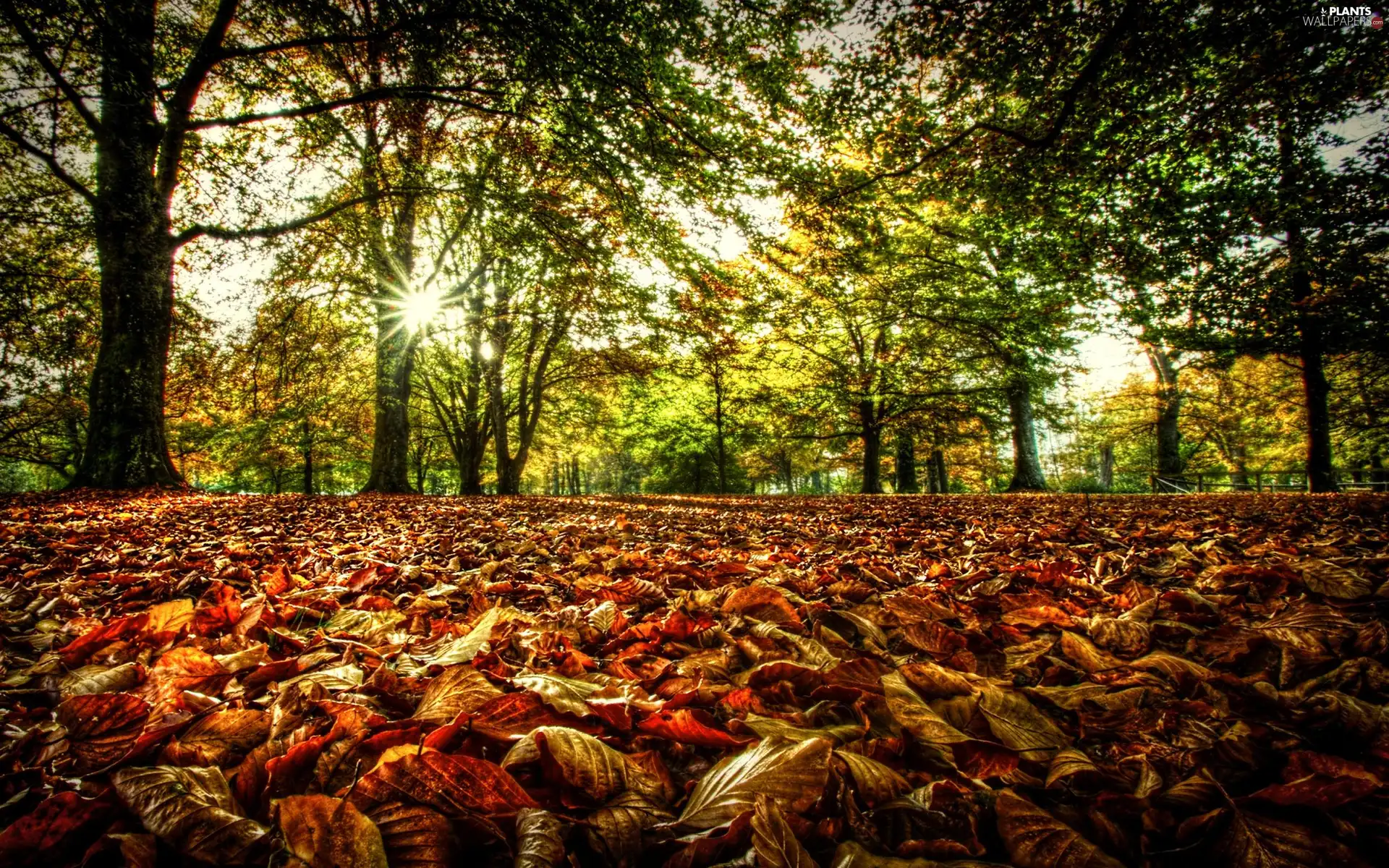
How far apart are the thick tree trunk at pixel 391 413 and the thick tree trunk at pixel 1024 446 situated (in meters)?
14.0

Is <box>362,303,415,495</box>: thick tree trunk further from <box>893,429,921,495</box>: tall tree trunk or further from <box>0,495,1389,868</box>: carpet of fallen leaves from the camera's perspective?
<box>893,429,921,495</box>: tall tree trunk

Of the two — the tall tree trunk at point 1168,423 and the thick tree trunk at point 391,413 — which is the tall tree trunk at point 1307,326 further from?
the thick tree trunk at point 391,413

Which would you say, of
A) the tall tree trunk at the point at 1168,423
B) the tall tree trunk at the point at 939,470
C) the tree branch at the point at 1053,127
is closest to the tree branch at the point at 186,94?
the tree branch at the point at 1053,127

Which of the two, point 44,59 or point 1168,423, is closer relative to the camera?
point 44,59

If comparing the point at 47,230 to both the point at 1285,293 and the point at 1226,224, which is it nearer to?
the point at 1226,224

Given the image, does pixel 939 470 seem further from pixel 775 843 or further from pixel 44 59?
pixel 44 59

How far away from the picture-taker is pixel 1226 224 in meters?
6.58

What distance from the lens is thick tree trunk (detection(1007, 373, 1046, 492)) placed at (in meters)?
13.0

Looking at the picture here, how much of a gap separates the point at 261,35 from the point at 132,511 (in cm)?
627

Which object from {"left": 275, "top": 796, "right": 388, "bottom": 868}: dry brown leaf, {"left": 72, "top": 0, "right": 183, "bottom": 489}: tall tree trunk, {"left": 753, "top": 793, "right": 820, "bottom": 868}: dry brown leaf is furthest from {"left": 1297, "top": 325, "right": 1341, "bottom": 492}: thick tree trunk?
{"left": 72, "top": 0, "right": 183, "bottom": 489}: tall tree trunk

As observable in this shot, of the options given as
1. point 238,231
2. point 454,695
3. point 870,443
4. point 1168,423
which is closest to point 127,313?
point 238,231

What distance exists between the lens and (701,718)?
95 cm

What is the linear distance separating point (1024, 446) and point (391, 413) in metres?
15.1

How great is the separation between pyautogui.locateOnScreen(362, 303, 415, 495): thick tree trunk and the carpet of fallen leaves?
350 inches
